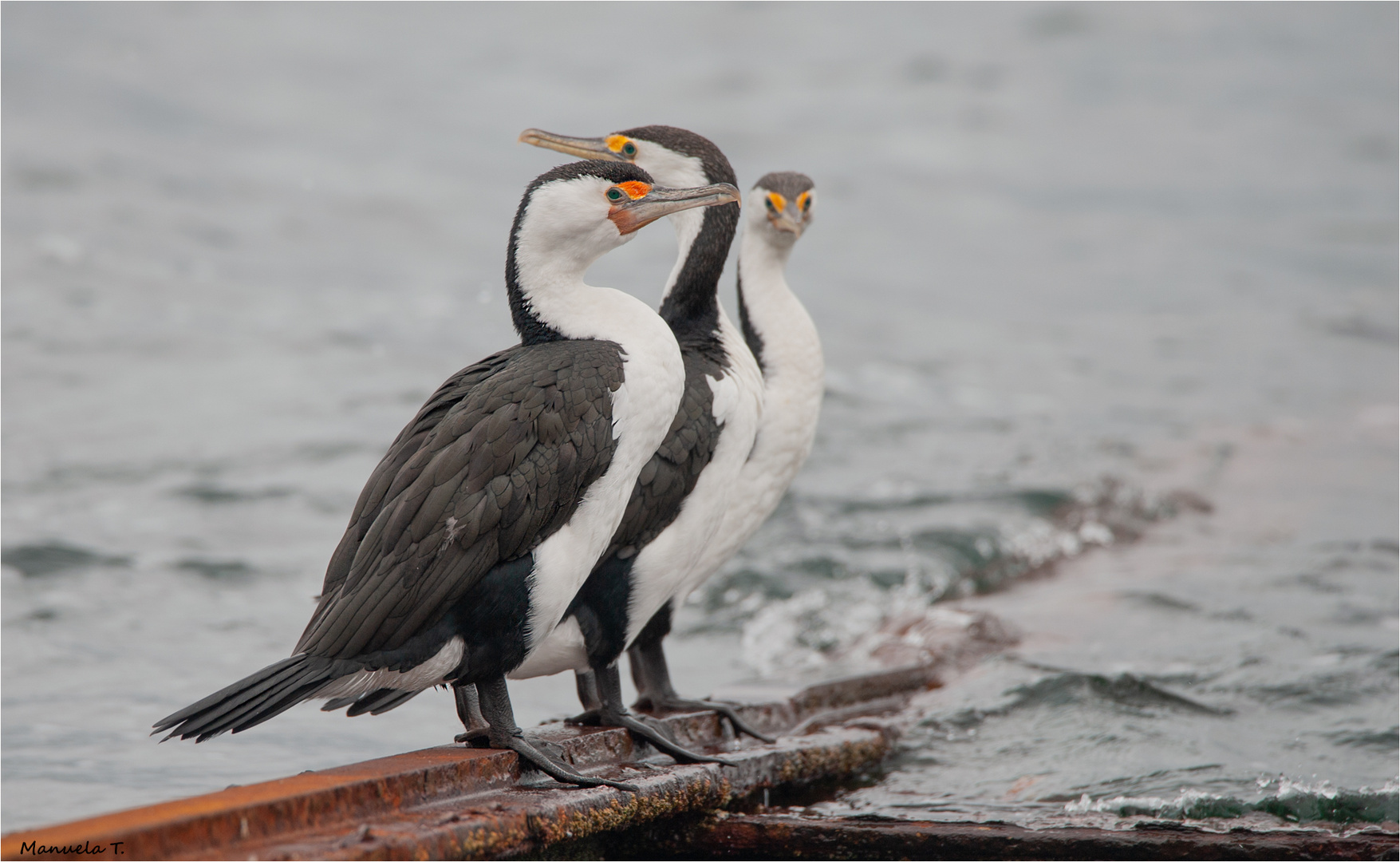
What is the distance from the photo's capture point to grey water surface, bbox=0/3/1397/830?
249 inches

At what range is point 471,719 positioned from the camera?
4508 millimetres

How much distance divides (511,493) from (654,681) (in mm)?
1884

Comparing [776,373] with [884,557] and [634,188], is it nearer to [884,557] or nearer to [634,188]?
[634,188]

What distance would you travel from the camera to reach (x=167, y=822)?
2.96 metres

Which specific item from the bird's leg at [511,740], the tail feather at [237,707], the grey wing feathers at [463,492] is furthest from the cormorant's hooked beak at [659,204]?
the tail feather at [237,707]

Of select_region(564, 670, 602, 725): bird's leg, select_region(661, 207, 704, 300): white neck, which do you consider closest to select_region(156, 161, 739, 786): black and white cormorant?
select_region(564, 670, 602, 725): bird's leg

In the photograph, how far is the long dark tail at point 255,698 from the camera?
10.9 feet

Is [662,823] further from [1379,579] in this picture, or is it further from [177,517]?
[177,517]

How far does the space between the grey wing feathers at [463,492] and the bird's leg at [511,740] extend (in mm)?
401

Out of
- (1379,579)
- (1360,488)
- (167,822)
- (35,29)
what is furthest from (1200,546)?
(35,29)

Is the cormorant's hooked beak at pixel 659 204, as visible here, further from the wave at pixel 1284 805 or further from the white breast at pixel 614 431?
the wave at pixel 1284 805

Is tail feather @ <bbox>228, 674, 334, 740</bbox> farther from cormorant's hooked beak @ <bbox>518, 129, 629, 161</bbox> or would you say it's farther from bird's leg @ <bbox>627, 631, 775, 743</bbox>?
cormorant's hooked beak @ <bbox>518, 129, 629, 161</bbox>

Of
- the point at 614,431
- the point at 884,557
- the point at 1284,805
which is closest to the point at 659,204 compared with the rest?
the point at 614,431

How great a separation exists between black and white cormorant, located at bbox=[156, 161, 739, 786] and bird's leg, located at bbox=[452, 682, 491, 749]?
0.05 m
